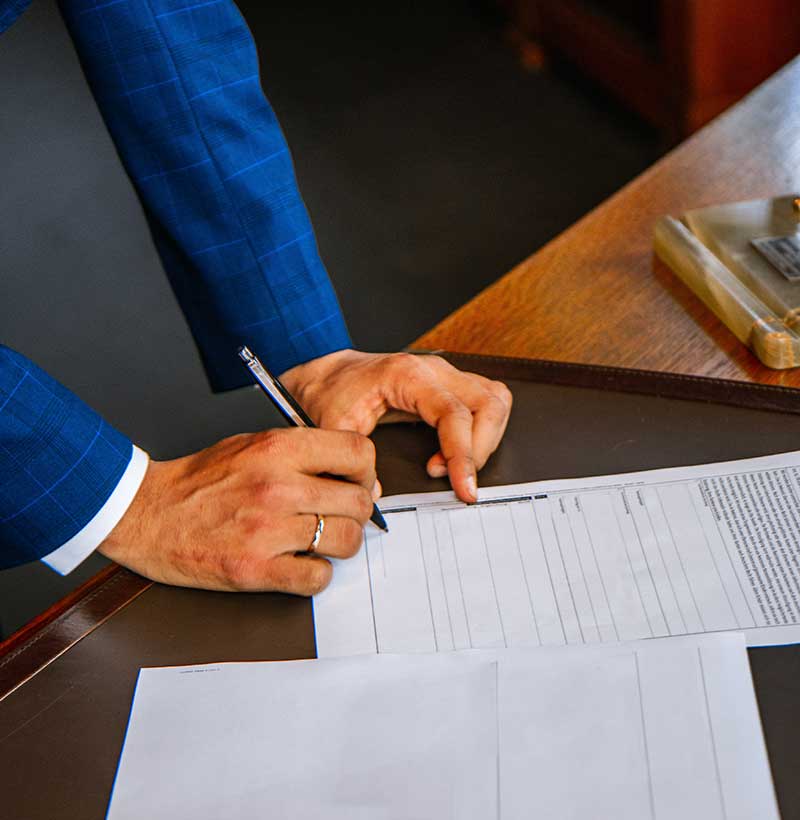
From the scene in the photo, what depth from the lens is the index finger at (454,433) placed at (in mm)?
913

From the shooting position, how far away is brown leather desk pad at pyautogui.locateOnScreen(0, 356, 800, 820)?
73 cm

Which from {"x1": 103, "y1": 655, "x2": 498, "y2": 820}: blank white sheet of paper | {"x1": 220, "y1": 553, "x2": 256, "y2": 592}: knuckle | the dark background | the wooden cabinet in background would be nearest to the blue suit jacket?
{"x1": 220, "y1": 553, "x2": 256, "y2": 592}: knuckle

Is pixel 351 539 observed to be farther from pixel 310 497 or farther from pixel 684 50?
pixel 684 50

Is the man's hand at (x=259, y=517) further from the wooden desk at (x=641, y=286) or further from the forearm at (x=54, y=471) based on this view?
the wooden desk at (x=641, y=286)

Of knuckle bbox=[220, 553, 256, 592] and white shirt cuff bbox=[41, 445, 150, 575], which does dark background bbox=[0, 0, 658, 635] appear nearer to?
white shirt cuff bbox=[41, 445, 150, 575]

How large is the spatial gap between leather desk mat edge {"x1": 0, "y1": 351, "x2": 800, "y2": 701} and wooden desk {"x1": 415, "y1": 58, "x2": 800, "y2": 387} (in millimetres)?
24

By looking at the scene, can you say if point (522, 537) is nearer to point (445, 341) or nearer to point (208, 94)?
point (445, 341)

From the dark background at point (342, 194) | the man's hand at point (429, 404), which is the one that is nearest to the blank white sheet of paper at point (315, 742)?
the man's hand at point (429, 404)

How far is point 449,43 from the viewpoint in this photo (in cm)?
408

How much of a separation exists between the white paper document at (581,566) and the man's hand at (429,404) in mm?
37

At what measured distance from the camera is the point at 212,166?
3.65ft

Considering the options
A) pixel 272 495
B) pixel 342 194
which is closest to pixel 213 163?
pixel 272 495

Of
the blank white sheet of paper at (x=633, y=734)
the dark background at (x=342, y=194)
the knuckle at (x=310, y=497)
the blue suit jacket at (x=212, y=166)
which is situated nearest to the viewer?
the blank white sheet of paper at (x=633, y=734)

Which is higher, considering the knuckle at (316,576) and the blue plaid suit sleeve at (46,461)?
the blue plaid suit sleeve at (46,461)
